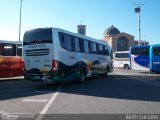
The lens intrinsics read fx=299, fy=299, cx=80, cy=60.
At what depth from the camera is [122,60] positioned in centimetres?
4538

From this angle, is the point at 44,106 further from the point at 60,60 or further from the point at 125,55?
the point at 125,55

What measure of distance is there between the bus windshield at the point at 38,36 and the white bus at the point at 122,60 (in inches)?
1163

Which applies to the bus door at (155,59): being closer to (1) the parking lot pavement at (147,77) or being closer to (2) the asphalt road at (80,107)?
(1) the parking lot pavement at (147,77)

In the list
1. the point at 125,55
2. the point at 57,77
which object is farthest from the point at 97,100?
the point at 125,55

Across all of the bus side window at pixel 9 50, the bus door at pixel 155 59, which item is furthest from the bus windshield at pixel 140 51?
the bus side window at pixel 9 50

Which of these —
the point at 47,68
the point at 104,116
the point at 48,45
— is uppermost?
the point at 48,45

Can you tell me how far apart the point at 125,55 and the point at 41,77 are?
31263mm

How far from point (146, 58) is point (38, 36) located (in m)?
19.5

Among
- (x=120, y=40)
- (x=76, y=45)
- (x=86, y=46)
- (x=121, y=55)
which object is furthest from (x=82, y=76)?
(x=120, y=40)

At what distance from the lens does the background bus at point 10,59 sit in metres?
20.0

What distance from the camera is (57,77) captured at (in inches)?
620

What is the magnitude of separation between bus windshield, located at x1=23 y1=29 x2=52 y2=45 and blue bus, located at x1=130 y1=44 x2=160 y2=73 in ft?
55.9

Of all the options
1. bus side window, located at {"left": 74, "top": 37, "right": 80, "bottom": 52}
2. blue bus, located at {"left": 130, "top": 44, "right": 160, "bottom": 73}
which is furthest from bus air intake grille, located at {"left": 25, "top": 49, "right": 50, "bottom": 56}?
blue bus, located at {"left": 130, "top": 44, "right": 160, "bottom": 73}

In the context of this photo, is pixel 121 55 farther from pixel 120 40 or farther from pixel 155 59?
pixel 120 40
